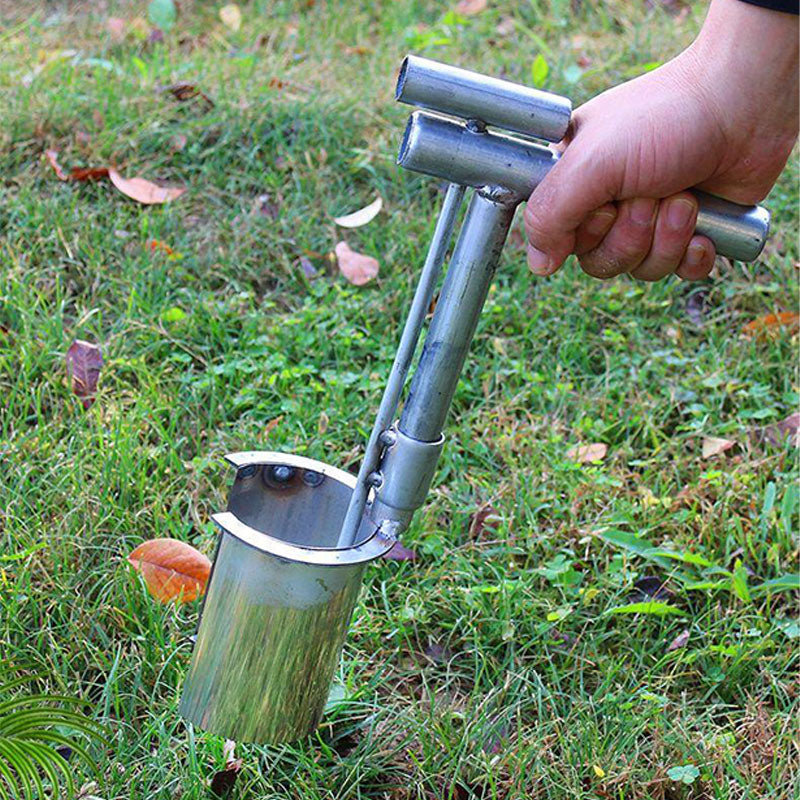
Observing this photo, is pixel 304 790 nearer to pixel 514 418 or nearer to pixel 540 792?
pixel 540 792

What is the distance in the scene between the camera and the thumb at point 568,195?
129cm

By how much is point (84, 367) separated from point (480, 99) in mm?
1212

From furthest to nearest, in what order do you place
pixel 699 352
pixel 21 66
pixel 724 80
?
pixel 21 66 → pixel 699 352 → pixel 724 80

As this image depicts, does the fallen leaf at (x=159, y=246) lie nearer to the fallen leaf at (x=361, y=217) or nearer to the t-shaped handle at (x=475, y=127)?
the fallen leaf at (x=361, y=217)

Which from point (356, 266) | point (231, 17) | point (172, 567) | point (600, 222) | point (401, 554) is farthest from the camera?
point (231, 17)

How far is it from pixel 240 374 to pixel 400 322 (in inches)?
15.4

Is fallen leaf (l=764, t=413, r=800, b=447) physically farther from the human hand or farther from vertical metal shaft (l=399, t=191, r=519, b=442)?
vertical metal shaft (l=399, t=191, r=519, b=442)

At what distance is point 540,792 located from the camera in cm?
157

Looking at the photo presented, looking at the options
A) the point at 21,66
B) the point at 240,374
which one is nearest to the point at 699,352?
the point at 240,374

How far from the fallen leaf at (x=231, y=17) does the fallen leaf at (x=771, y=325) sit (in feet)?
6.44

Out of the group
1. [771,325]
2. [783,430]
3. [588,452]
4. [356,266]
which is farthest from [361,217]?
[783,430]

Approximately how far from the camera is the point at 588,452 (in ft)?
7.04

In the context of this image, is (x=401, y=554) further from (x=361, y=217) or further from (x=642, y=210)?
(x=361, y=217)

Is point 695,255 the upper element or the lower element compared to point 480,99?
lower
